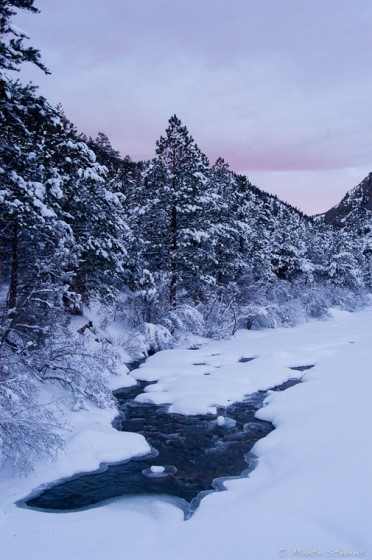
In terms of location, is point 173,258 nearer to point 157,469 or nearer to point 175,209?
point 175,209

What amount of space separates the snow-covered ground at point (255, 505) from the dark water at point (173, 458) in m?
0.29

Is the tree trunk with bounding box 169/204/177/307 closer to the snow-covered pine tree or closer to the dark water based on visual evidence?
the snow-covered pine tree

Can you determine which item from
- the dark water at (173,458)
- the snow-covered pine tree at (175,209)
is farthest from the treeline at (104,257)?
the dark water at (173,458)

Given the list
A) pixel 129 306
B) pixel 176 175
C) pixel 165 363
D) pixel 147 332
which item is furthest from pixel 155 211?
pixel 165 363

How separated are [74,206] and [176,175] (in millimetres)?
5857

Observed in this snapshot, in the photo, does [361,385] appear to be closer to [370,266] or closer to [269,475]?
[269,475]

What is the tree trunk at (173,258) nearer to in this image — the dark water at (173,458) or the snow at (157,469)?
the dark water at (173,458)

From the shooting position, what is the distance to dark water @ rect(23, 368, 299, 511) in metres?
6.16

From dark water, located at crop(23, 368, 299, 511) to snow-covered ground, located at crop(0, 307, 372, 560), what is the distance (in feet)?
0.96

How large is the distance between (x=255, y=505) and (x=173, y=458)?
2681 mm

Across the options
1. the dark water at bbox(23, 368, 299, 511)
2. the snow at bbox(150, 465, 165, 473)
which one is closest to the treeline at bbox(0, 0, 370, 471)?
the dark water at bbox(23, 368, 299, 511)

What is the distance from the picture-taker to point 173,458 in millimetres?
7570

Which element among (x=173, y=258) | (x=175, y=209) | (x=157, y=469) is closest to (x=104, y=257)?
(x=173, y=258)

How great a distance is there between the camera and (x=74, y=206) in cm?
1593
